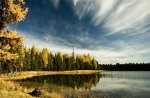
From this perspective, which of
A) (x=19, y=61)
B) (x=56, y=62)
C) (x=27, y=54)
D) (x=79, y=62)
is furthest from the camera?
(x=79, y=62)

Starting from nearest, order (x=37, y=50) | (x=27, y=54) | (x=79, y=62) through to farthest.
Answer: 1. (x=27, y=54)
2. (x=37, y=50)
3. (x=79, y=62)

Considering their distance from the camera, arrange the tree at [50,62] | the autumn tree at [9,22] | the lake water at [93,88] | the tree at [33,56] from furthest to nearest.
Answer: the tree at [50,62]
the tree at [33,56]
the lake water at [93,88]
the autumn tree at [9,22]

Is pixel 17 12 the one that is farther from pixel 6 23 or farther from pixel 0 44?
pixel 0 44

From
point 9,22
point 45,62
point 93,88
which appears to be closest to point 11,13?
point 9,22

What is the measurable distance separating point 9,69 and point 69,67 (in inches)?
2307

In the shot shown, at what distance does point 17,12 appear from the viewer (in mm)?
23781

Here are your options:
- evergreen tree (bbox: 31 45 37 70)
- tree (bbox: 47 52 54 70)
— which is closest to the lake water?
evergreen tree (bbox: 31 45 37 70)

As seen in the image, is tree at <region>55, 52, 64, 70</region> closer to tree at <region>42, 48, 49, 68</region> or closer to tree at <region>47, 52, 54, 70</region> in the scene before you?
tree at <region>47, 52, 54, 70</region>

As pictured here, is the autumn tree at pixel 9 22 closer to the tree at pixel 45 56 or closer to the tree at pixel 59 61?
the tree at pixel 45 56

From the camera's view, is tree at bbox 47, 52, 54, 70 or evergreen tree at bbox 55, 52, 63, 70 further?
evergreen tree at bbox 55, 52, 63, 70

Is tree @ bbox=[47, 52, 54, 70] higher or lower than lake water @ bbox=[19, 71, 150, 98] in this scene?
higher

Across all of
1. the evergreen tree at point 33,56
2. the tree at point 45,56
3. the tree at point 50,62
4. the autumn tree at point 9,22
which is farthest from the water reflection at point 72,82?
the tree at point 50,62

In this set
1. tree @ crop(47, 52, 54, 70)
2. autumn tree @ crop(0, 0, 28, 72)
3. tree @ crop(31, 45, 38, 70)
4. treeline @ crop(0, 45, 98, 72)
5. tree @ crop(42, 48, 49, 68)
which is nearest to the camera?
autumn tree @ crop(0, 0, 28, 72)

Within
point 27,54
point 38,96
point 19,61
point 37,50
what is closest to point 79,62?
point 37,50
